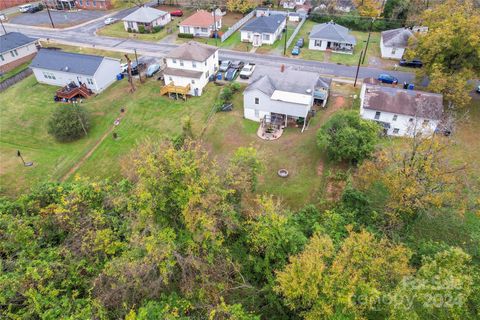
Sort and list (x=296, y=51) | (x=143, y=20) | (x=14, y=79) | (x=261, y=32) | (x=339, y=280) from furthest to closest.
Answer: (x=143, y=20)
(x=261, y=32)
(x=296, y=51)
(x=14, y=79)
(x=339, y=280)

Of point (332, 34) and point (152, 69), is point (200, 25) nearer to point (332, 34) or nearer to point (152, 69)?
point (152, 69)

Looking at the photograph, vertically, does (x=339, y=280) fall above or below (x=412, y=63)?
above

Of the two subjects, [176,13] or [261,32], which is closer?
[261,32]

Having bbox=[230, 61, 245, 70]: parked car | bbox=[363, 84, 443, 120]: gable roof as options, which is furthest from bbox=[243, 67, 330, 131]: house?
bbox=[230, 61, 245, 70]: parked car

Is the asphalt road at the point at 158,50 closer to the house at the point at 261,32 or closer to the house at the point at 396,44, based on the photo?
the house at the point at 261,32

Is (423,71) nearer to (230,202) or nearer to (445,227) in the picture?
(445,227)

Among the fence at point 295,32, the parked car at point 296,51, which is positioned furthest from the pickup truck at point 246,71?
the fence at point 295,32

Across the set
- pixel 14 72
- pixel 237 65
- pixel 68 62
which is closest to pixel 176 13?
pixel 237 65
